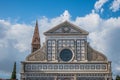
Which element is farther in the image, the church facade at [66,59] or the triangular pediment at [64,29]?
the triangular pediment at [64,29]

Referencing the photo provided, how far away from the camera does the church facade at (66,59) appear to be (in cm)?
5681

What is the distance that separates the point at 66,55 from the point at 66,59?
733 mm

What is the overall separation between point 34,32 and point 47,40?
13.7m

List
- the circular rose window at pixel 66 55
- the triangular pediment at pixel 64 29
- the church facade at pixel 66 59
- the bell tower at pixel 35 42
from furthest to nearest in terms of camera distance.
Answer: the bell tower at pixel 35 42 < the triangular pediment at pixel 64 29 < the circular rose window at pixel 66 55 < the church facade at pixel 66 59

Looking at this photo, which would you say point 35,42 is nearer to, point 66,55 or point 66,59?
point 66,55

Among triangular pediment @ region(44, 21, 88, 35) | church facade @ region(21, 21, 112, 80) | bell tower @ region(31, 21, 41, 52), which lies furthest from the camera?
bell tower @ region(31, 21, 41, 52)

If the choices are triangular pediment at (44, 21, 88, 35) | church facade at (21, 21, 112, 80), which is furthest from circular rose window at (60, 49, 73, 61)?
triangular pediment at (44, 21, 88, 35)

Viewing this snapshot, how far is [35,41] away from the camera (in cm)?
6962

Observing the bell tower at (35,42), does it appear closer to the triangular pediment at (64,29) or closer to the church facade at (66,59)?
the church facade at (66,59)

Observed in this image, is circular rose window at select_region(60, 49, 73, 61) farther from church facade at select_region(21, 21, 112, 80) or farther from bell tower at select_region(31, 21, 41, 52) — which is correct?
bell tower at select_region(31, 21, 41, 52)

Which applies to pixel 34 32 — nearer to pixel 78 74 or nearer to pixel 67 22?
pixel 67 22

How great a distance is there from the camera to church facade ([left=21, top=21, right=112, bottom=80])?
56.8m

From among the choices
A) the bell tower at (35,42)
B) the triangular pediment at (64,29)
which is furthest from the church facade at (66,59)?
the bell tower at (35,42)

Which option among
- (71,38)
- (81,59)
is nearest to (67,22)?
(71,38)
